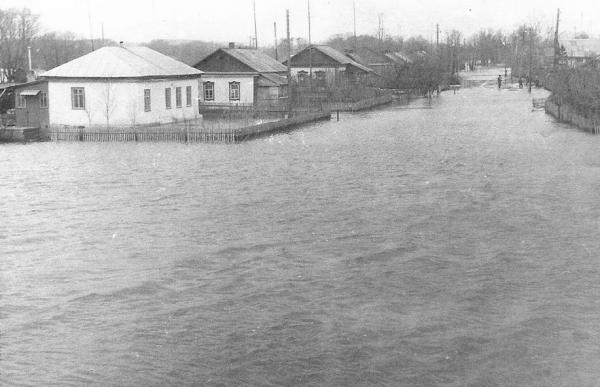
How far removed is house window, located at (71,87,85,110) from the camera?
45.1m

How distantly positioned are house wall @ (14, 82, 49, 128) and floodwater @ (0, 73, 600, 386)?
16194mm

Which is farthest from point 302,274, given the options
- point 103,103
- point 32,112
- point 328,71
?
point 328,71

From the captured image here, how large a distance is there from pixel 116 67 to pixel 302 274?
106 ft

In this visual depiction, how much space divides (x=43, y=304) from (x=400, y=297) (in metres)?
6.11

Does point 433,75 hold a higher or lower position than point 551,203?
higher

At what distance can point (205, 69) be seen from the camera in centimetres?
6294

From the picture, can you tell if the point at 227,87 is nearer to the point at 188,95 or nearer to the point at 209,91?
the point at 209,91

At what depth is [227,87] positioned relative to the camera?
6181 cm

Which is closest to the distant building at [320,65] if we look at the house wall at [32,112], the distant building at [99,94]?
the distant building at [99,94]

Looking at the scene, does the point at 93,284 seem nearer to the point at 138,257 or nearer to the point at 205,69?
the point at 138,257

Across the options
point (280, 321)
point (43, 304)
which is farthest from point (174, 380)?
point (43, 304)

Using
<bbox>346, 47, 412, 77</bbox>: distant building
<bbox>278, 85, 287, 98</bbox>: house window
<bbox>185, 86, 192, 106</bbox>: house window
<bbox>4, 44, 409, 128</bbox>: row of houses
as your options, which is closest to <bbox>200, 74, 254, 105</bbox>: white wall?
<bbox>278, 85, 287, 98</bbox>: house window

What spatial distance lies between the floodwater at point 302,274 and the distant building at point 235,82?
104 ft

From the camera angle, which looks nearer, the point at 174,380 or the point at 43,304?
the point at 174,380
